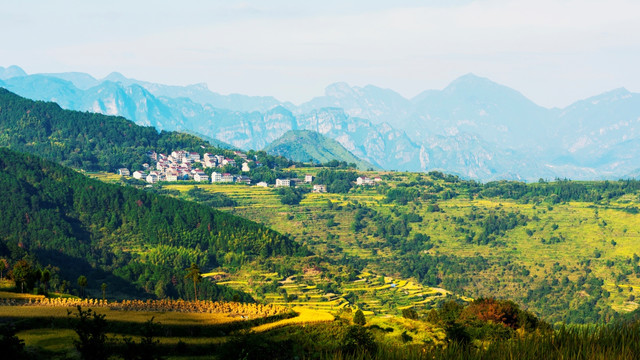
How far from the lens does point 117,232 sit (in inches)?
5694

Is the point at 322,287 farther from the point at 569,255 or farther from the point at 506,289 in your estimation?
the point at 569,255

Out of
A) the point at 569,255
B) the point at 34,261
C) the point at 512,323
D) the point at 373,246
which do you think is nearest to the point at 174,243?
the point at 34,261

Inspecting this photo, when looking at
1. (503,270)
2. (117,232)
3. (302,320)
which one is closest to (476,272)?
(503,270)

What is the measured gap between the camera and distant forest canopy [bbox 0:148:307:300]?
112500mm

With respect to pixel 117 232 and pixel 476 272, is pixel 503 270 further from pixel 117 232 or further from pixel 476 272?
pixel 117 232

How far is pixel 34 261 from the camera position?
97.8 m

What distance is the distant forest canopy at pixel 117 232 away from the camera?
369ft

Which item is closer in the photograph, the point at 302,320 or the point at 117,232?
the point at 302,320

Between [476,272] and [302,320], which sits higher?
[302,320]

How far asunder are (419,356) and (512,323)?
49.6 meters

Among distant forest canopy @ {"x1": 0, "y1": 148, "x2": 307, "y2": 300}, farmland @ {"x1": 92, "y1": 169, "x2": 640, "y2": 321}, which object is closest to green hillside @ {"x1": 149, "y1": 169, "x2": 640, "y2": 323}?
farmland @ {"x1": 92, "y1": 169, "x2": 640, "y2": 321}

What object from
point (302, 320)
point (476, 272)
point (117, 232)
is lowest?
point (476, 272)

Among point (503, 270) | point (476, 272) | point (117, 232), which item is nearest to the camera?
point (117, 232)

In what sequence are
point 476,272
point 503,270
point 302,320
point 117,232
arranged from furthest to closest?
point 476,272 < point 503,270 < point 117,232 < point 302,320
